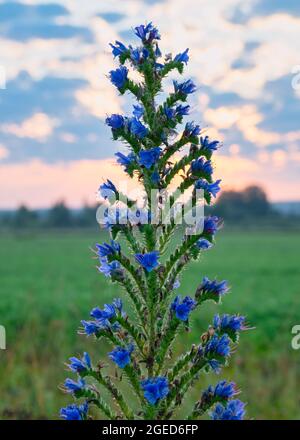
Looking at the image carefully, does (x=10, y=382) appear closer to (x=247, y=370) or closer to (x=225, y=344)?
(x=247, y=370)

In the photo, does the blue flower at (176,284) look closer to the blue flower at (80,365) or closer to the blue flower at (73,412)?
the blue flower at (80,365)

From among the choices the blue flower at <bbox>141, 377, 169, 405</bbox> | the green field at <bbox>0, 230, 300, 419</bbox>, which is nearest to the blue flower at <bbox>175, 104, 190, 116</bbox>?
the blue flower at <bbox>141, 377, 169, 405</bbox>

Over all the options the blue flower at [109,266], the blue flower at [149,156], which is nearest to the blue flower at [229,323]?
the blue flower at [109,266]

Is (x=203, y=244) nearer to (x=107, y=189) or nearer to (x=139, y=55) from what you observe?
(x=107, y=189)

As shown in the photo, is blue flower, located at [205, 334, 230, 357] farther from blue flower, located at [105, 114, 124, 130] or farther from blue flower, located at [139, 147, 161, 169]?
blue flower, located at [105, 114, 124, 130]

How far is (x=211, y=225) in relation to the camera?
11.9 feet

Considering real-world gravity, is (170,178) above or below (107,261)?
above

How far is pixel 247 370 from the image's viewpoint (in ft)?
49.9

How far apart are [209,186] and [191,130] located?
31cm

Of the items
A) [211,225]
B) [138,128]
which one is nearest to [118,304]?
[211,225]

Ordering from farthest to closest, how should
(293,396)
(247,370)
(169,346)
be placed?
(247,370) → (293,396) → (169,346)

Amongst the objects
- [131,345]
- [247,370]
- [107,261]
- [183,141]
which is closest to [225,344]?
[131,345]

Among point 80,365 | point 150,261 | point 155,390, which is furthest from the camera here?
point 80,365

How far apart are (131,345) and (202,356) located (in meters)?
0.37
